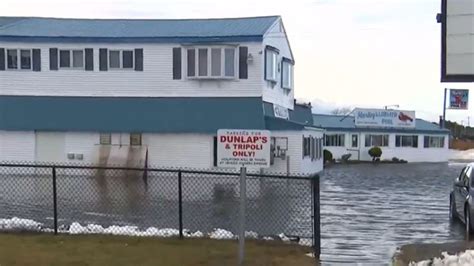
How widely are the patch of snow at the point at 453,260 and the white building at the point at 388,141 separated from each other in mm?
52406

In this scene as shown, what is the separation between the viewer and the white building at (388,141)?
206 ft

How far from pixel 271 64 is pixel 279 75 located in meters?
2.39

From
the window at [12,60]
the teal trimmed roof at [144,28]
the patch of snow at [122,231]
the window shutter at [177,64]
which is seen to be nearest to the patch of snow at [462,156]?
the teal trimmed roof at [144,28]

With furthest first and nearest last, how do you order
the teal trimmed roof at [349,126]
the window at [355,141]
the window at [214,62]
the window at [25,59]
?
the window at [355,141] < the teal trimmed roof at [349,126] < the window at [25,59] < the window at [214,62]

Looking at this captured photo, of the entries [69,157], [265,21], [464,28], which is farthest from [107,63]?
[464,28]

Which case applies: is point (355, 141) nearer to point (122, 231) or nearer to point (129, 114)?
point (129, 114)

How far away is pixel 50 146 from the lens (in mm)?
35938

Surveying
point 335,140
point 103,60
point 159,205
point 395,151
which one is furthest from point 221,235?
point 395,151

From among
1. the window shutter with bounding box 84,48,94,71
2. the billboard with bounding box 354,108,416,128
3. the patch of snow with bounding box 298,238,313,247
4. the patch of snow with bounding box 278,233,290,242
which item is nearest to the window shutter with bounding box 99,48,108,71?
the window shutter with bounding box 84,48,94,71

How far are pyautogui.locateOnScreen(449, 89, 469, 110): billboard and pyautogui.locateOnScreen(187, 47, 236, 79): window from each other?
137 feet

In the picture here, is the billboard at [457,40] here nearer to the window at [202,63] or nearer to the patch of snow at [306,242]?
the patch of snow at [306,242]

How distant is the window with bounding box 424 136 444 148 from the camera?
64.9m

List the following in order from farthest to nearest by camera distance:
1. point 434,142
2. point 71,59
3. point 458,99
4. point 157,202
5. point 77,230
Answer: point 458,99
point 434,142
point 71,59
point 157,202
point 77,230

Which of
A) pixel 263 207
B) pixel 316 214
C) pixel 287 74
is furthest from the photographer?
pixel 287 74
